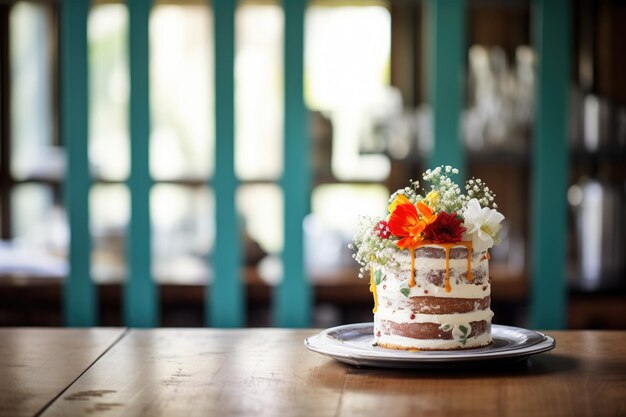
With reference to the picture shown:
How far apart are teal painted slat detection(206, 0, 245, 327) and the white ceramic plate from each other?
2.66 feet

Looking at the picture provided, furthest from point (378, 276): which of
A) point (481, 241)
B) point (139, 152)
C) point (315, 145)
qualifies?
point (315, 145)

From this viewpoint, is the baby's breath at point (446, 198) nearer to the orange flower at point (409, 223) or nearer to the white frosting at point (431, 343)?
the orange flower at point (409, 223)

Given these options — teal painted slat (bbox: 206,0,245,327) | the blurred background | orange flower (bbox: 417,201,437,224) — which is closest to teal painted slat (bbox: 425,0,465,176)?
teal painted slat (bbox: 206,0,245,327)

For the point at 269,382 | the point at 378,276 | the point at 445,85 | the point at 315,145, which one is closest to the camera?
the point at 269,382

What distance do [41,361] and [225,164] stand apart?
2.80ft

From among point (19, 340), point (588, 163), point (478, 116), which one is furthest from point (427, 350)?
point (588, 163)

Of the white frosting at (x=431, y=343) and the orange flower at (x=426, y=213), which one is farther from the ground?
the orange flower at (x=426, y=213)

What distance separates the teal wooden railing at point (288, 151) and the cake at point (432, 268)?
0.86m

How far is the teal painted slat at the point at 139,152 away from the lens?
219 cm

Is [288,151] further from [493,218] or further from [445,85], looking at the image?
[493,218]

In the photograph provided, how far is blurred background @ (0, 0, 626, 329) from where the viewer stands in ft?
12.4

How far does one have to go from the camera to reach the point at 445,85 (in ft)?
7.10

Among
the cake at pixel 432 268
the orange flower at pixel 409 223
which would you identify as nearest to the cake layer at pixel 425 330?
the cake at pixel 432 268

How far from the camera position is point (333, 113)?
14.8ft
